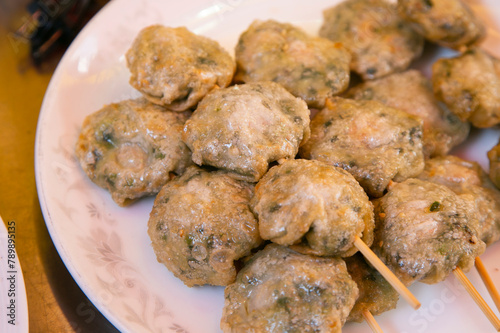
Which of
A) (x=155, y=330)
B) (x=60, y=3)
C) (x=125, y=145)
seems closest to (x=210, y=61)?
(x=125, y=145)

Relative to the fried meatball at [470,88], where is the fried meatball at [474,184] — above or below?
below

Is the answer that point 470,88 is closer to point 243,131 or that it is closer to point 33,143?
point 243,131

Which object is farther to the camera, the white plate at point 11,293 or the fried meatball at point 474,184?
the fried meatball at point 474,184

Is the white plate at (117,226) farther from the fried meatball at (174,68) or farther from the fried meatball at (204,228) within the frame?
the fried meatball at (174,68)

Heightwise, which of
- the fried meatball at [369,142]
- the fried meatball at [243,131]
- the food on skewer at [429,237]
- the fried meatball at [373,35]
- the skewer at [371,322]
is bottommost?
the skewer at [371,322]

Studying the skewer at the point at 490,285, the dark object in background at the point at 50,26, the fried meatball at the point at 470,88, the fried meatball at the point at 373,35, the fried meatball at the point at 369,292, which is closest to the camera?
the skewer at the point at 490,285

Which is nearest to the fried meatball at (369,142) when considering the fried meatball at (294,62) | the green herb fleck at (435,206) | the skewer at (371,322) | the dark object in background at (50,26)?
the fried meatball at (294,62)

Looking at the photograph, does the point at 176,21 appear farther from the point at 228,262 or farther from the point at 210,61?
the point at 228,262
